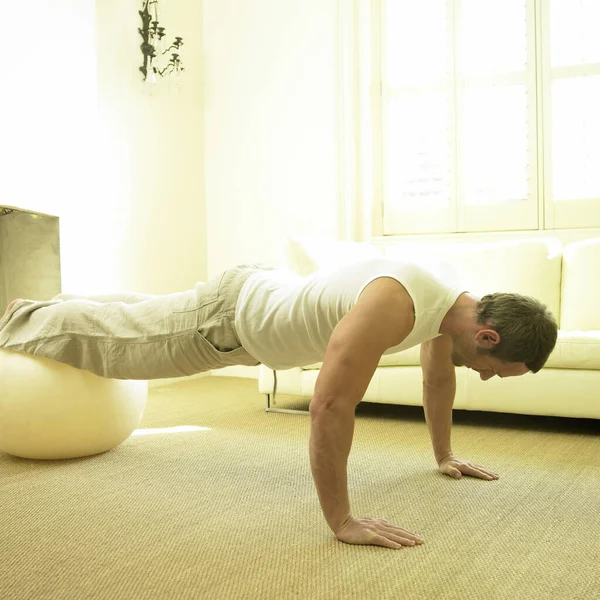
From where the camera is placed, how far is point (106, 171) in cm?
417

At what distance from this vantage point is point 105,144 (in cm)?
416

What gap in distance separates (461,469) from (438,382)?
33 centimetres

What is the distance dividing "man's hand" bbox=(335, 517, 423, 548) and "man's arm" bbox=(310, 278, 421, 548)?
9 centimetres

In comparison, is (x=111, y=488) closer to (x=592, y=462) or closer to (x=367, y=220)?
(x=592, y=462)

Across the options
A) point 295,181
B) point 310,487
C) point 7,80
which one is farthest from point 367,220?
point 310,487

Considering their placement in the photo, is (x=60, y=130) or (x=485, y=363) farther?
(x=60, y=130)

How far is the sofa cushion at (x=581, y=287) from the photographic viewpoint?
328 centimetres

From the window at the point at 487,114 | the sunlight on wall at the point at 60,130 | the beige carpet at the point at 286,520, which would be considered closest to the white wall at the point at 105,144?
the sunlight on wall at the point at 60,130

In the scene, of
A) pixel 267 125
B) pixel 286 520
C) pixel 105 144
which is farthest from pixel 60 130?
pixel 286 520

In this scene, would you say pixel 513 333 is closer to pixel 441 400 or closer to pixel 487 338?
pixel 487 338

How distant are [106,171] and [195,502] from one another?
2719 millimetres

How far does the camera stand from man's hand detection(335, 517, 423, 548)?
156 centimetres

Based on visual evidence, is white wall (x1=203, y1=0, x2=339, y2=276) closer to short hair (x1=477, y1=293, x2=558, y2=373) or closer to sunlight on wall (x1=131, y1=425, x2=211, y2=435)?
sunlight on wall (x1=131, y1=425, x2=211, y2=435)

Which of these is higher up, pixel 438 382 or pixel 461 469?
pixel 438 382
